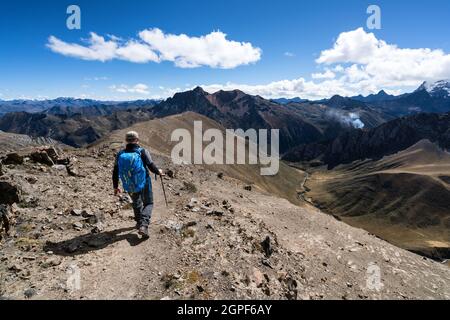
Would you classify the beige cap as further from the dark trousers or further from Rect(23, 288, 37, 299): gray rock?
Rect(23, 288, 37, 299): gray rock

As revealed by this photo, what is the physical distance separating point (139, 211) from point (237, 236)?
534 cm

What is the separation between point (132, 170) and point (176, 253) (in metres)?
4.12

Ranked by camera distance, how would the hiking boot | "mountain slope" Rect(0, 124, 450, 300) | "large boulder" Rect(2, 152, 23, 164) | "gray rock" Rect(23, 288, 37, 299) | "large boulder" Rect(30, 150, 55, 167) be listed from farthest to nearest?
"large boulder" Rect(30, 150, 55, 167)
"large boulder" Rect(2, 152, 23, 164)
the hiking boot
"mountain slope" Rect(0, 124, 450, 300)
"gray rock" Rect(23, 288, 37, 299)

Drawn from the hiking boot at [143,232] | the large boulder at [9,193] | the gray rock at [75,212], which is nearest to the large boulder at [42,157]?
the large boulder at [9,193]

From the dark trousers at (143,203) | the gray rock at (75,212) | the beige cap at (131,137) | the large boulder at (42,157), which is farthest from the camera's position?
the large boulder at (42,157)

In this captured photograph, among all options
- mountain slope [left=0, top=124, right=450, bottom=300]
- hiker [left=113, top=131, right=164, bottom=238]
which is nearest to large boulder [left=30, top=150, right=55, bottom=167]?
mountain slope [left=0, top=124, right=450, bottom=300]

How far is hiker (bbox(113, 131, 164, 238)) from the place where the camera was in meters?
14.3

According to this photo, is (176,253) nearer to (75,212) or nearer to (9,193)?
(75,212)

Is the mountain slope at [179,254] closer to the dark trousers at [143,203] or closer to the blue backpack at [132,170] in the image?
the dark trousers at [143,203]

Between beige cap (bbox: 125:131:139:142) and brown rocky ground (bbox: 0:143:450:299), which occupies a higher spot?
beige cap (bbox: 125:131:139:142)

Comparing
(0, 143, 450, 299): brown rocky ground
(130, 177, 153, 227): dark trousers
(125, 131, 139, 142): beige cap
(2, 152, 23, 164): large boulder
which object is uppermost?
(125, 131, 139, 142): beige cap

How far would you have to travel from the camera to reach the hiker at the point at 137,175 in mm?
14273
